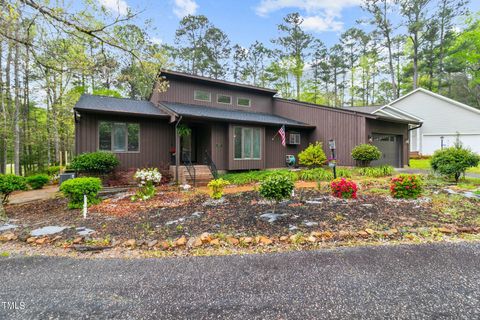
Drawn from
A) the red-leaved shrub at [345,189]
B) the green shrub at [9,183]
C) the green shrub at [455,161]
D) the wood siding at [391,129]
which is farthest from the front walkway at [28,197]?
the wood siding at [391,129]

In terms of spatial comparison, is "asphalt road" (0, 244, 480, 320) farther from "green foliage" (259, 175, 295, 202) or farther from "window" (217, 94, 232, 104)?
"window" (217, 94, 232, 104)

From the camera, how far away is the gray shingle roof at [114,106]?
9719 mm

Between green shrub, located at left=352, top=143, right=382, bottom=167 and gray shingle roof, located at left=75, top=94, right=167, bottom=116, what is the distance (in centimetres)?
988

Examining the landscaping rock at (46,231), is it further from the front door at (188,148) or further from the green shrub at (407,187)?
the green shrub at (407,187)

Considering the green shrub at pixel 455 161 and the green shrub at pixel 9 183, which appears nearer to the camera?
the green shrub at pixel 9 183

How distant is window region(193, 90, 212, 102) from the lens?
1369 cm

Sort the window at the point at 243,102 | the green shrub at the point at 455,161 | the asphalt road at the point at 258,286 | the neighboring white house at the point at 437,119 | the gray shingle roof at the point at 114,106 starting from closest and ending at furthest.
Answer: the asphalt road at the point at 258,286, the green shrub at the point at 455,161, the gray shingle roof at the point at 114,106, the window at the point at 243,102, the neighboring white house at the point at 437,119

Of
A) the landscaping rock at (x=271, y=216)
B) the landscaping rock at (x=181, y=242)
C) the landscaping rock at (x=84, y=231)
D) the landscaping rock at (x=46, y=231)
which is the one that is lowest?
the landscaping rock at (x=46, y=231)

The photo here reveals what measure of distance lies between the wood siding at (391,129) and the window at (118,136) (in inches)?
475

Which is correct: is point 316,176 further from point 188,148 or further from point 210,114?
point 188,148

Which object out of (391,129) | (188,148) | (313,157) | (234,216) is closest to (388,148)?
(391,129)

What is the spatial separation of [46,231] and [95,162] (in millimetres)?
5329

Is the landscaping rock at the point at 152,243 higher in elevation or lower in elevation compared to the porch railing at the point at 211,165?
lower

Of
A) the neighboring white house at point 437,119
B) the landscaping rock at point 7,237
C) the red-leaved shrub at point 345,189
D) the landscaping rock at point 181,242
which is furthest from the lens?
the neighboring white house at point 437,119
